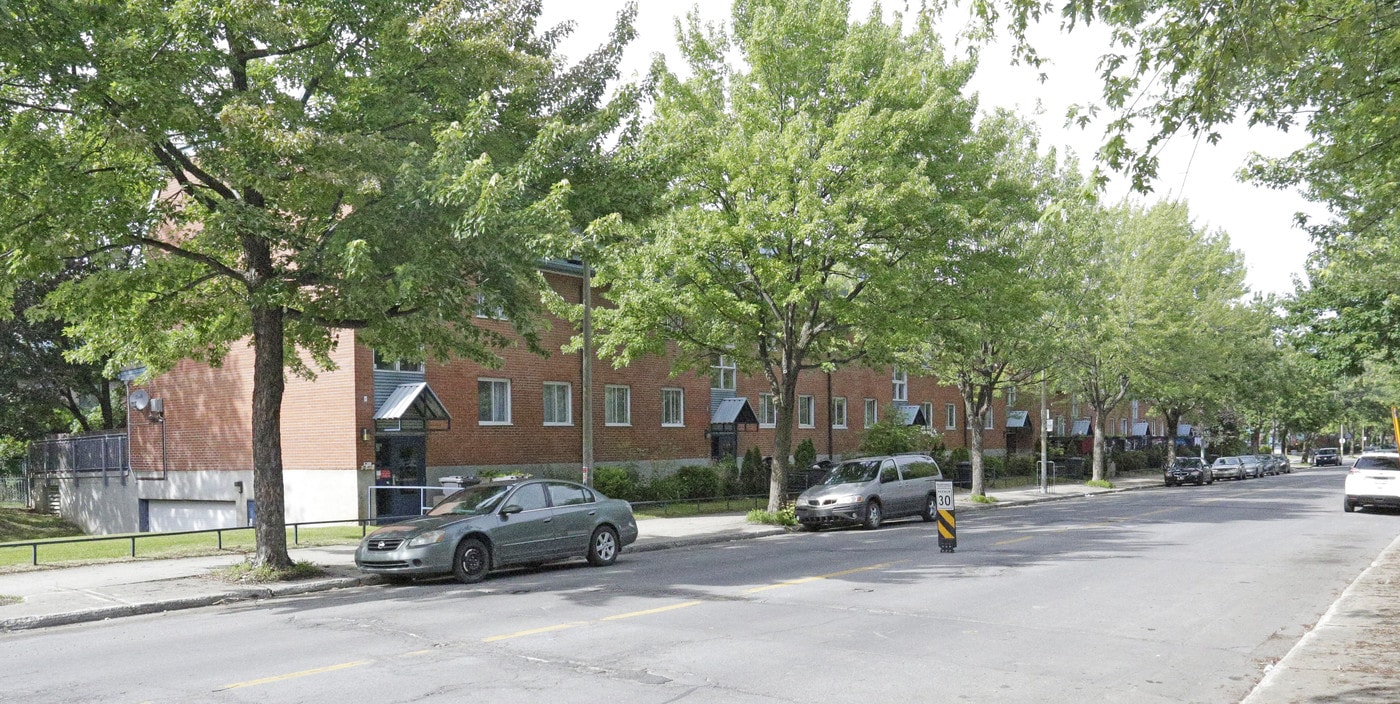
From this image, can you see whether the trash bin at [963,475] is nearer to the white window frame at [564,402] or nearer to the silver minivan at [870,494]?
the silver minivan at [870,494]

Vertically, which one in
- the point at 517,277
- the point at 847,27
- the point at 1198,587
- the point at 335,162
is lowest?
the point at 1198,587

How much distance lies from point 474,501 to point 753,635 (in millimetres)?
6509

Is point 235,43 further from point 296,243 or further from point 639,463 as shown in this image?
point 639,463

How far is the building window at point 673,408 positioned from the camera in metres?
33.9

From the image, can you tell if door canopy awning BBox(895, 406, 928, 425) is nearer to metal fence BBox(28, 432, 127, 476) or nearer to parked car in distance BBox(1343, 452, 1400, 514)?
parked car in distance BBox(1343, 452, 1400, 514)

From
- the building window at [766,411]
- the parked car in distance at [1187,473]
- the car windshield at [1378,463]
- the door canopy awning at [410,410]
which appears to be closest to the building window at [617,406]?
the door canopy awning at [410,410]

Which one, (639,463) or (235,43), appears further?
(639,463)

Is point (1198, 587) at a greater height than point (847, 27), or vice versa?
point (847, 27)

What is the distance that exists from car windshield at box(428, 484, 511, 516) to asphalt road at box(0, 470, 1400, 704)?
104cm

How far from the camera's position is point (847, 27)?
2278 centimetres

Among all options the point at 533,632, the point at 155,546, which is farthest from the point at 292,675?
the point at 155,546

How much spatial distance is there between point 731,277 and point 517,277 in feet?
31.6

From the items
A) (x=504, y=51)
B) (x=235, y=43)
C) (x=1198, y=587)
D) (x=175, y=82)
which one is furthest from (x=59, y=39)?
(x=1198, y=587)

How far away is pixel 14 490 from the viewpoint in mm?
39406
